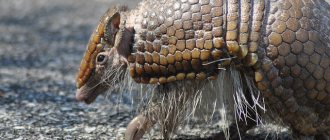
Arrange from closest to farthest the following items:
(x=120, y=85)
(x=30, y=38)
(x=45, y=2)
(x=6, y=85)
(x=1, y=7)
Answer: (x=120, y=85) < (x=6, y=85) < (x=30, y=38) < (x=1, y=7) < (x=45, y=2)

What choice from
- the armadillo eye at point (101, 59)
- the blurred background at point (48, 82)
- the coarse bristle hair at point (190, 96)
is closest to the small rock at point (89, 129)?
the blurred background at point (48, 82)

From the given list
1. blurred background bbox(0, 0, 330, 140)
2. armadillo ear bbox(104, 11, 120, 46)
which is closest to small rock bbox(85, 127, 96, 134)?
blurred background bbox(0, 0, 330, 140)

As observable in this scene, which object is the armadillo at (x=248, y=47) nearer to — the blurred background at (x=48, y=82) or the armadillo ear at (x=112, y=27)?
the armadillo ear at (x=112, y=27)

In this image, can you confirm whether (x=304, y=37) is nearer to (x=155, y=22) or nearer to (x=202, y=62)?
(x=202, y=62)

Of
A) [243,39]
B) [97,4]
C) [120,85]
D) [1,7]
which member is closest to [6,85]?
[120,85]

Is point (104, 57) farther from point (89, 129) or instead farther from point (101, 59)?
point (89, 129)

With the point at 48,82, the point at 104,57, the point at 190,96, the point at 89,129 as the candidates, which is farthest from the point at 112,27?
the point at 48,82
